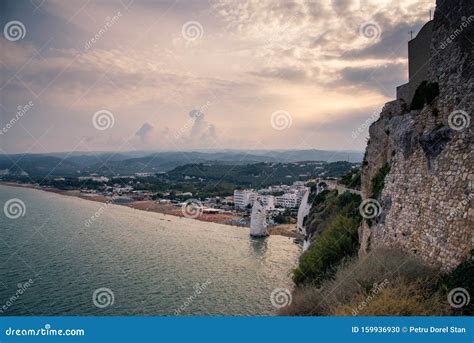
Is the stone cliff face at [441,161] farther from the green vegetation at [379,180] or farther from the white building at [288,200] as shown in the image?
the white building at [288,200]

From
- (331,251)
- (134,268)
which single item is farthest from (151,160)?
(331,251)

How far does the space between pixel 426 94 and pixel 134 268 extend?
14325 millimetres

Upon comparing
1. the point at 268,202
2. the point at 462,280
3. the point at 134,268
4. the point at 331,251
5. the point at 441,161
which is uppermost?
the point at 441,161

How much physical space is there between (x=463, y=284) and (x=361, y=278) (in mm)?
1039

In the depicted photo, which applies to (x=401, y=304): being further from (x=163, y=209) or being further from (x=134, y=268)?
(x=163, y=209)

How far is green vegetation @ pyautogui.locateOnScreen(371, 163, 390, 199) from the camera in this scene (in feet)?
24.9

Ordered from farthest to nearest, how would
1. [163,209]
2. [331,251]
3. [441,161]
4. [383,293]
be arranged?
1. [163,209]
2. [331,251]
3. [441,161]
4. [383,293]

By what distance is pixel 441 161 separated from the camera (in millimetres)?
4562

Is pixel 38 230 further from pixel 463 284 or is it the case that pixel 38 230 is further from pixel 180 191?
pixel 180 191

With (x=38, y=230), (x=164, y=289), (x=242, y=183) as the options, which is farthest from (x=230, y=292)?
(x=242, y=183)

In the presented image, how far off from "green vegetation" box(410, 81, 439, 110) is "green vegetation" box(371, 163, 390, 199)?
6.34 feet

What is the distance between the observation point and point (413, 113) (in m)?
Result: 5.87

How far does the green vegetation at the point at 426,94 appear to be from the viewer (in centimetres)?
A: 516

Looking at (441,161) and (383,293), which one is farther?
(441,161)
